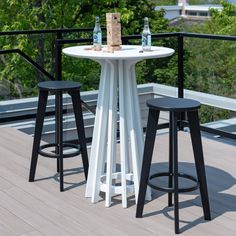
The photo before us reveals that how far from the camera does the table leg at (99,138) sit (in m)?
3.48

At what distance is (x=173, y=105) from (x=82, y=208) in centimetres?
91

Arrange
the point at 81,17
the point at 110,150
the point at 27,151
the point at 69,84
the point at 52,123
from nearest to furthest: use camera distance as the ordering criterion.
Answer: the point at 110,150
the point at 69,84
the point at 27,151
the point at 52,123
the point at 81,17

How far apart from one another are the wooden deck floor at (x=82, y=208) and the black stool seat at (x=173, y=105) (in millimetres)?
686

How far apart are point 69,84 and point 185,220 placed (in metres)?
1.23

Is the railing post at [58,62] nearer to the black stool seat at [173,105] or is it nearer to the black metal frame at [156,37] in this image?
the black metal frame at [156,37]

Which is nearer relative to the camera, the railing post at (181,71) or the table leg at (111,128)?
the table leg at (111,128)

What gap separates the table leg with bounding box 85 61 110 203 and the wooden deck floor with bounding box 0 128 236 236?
10 cm

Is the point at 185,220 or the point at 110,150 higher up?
the point at 110,150

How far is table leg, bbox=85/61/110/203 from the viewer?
3477mm

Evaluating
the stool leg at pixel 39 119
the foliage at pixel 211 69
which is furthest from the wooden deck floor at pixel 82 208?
the foliage at pixel 211 69

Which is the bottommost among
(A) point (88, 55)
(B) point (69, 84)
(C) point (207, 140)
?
(C) point (207, 140)

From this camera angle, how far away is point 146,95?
19.6ft

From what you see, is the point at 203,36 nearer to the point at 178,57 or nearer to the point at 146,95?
the point at 178,57

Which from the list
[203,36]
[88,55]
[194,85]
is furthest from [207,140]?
[88,55]
